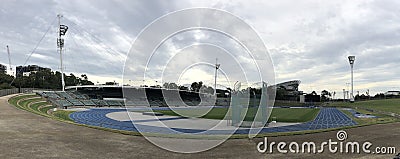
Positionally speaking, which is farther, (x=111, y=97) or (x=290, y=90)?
(x=290, y=90)

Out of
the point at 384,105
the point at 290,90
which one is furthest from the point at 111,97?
the point at 384,105

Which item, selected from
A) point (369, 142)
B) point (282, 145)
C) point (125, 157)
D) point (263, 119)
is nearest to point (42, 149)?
point (125, 157)

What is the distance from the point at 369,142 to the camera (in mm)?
12977

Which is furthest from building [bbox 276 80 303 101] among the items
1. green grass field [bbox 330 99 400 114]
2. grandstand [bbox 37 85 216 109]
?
green grass field [bbox 330 99 400 114]

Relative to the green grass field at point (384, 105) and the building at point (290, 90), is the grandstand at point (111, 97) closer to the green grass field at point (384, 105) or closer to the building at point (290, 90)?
the building at point (290, 90)

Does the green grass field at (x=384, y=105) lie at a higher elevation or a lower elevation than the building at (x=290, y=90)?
lower

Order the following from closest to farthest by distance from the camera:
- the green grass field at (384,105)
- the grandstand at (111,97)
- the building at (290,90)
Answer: the green grass field at (384,105) < the grandstand at (111,97) < the building at (290,90)

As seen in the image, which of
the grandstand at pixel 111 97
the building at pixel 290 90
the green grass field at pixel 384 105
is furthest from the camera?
the building at pixel 290 90

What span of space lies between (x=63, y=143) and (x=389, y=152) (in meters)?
11.5

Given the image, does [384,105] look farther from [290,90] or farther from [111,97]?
[111,97]

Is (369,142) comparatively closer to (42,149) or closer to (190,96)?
(42,149)

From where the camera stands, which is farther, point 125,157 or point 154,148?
point 154,148

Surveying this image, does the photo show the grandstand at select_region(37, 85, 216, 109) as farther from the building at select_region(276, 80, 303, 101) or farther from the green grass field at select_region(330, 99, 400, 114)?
the green grass field at select_region(330, 99, 400, 114)

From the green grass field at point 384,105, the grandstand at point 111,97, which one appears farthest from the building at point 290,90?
the green grass field at point 384,105
